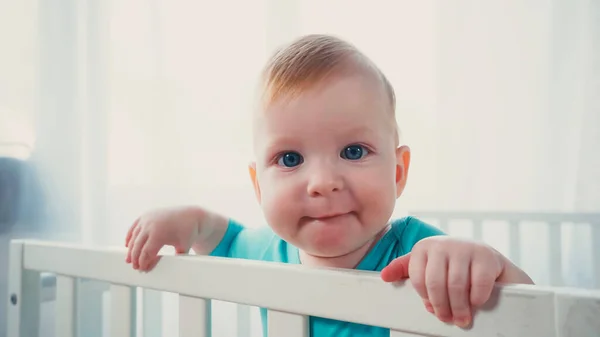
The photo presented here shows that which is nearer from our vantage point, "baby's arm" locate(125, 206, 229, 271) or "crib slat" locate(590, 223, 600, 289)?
"baby's arm" locate(125, 206, 229, 271)

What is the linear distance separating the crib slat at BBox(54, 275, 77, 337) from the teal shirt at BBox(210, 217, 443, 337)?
22cm

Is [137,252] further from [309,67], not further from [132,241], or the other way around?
[309,67]

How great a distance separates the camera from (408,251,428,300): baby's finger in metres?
0.37

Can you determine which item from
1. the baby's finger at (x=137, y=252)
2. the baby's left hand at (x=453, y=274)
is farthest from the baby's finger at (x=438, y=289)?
the baby's finger at (x=137, y=252)

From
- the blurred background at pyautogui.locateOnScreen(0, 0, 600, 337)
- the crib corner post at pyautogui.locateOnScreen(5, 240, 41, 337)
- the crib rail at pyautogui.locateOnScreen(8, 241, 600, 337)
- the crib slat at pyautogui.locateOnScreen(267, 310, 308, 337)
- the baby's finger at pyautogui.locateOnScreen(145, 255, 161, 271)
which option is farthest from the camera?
the blurred background at pyautogui.locateOnScreen(0, 0, 600, 337)

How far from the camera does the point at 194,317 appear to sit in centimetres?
51

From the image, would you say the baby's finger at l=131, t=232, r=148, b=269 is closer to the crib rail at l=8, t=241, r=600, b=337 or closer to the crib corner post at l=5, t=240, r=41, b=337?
the crib rail at l=8, t=241, r=600, b=337

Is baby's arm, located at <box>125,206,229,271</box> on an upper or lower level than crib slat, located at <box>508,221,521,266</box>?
upper

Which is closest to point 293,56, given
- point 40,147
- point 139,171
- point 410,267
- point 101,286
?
point 410,267

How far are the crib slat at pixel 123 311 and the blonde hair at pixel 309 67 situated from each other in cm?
28

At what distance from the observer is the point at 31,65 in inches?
52.1

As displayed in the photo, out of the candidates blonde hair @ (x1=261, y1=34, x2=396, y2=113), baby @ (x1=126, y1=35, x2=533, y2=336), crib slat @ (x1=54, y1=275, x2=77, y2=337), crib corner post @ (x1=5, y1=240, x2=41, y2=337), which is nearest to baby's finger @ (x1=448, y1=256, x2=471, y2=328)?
baby @ (x1=126, y1=35, x2=533, y2=336)

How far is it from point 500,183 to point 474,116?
0.16 metres

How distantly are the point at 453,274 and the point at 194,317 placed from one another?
Answer: 0.90 feet
